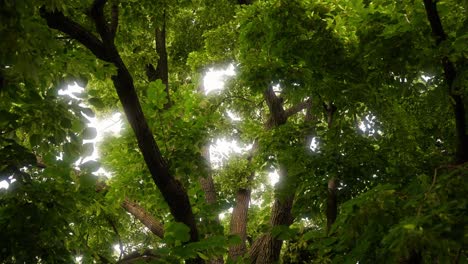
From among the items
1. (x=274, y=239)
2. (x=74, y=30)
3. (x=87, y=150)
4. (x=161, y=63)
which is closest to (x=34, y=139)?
(x=87, y=150)

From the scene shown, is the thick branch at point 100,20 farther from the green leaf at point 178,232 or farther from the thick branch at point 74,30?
the green leaf at point 178,232

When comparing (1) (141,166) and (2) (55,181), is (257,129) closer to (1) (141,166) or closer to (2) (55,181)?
(1) (141,166)

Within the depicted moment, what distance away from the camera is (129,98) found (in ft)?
14.6

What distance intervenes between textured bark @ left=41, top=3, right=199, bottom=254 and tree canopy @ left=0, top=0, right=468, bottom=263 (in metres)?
0.01

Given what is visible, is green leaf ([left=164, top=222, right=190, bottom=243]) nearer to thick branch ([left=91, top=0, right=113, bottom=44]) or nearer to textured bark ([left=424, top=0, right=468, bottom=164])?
thick branch ([left=91, top=0, right=113, bottom=44])

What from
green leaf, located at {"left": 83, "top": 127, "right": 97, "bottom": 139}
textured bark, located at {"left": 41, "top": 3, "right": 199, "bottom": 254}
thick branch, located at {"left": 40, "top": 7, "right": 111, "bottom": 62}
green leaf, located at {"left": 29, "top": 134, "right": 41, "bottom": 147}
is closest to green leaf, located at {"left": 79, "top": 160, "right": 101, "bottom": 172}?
green leaf, located at {"left": 83, "top": 127, "right": 97, "bottom": 139}

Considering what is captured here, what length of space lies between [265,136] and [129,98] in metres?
2.75

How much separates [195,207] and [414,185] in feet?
10.9

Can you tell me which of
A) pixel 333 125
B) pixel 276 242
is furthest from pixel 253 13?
pixel 276 242

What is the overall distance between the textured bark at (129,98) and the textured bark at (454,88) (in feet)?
9.19

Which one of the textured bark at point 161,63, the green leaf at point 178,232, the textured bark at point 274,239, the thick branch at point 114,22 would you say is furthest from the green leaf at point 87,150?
the textured bark at point 274,239

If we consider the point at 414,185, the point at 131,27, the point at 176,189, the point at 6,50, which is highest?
the point at 131,27

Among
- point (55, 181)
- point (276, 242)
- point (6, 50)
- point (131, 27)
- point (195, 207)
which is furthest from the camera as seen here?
point (276, 242)

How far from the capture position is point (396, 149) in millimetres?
5461
